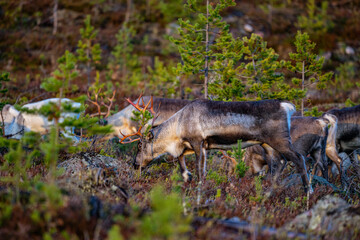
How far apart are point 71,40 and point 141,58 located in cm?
664

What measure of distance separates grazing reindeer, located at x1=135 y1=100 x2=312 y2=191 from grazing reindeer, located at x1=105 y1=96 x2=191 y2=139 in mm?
2959

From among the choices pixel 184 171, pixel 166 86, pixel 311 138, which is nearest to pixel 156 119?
pixel 184 171

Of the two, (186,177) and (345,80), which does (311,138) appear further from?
(345,80)

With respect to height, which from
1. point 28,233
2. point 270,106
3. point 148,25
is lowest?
point 28,233

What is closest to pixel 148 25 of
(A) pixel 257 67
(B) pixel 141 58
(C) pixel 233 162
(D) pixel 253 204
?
(B) pixel 141 58

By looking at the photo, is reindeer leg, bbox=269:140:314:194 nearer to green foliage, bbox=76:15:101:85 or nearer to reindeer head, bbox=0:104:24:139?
reindeer head, bbox=0:104:24:139

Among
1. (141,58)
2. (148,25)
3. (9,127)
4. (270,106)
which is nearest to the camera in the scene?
(270,106)

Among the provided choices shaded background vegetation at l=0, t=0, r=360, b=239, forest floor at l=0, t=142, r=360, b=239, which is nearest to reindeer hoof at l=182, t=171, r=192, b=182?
shaded background vegetation at l=0, t=0, r=360, b=239

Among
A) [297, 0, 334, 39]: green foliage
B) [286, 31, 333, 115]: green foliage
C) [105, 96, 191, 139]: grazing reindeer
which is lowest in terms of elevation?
[105, 96, 191, 139]: grazing reindeer

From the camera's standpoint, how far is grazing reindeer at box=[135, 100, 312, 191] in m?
5.96

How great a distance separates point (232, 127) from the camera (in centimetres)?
609

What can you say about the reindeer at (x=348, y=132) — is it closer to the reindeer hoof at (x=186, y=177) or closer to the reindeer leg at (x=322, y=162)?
the reindeer leg at (x=322, y=162)

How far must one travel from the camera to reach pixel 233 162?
838cm

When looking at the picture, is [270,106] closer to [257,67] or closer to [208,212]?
[208,212]
